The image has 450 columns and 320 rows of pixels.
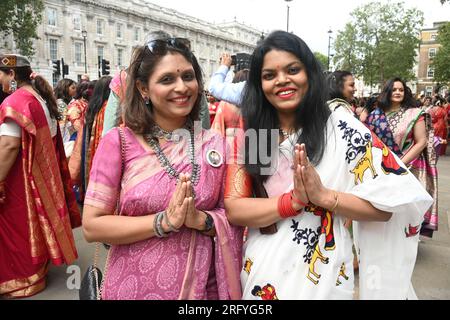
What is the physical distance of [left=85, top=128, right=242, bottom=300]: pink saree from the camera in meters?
1.36

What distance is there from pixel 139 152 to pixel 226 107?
2.03 metres

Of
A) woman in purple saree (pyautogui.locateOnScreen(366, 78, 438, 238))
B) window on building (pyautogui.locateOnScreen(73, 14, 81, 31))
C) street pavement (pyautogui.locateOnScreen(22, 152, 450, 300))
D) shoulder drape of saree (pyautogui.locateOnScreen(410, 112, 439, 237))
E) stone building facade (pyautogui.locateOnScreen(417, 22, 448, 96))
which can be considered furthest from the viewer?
stone building facade (pyautogui.locateOnScreen(417, 22, 448, 96))

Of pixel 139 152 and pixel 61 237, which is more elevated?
pixel 139 152

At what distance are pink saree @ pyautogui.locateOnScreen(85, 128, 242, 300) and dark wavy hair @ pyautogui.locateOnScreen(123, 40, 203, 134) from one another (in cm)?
5

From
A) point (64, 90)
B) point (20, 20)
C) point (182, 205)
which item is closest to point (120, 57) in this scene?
point (20, 20)

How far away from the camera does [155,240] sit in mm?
1384

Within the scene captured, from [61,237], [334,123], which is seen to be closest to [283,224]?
[334,123]

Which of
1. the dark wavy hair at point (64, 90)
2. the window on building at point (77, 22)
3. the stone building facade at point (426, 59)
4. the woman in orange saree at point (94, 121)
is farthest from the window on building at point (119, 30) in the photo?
Answer: the woman in orange saree at point (94, 121)

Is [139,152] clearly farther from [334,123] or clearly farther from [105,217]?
[334,123]

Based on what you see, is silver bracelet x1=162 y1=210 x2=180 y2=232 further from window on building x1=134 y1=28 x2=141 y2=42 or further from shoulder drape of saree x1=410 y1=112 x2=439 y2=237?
window on building x1=134 y1=28 x2=141 y2=42

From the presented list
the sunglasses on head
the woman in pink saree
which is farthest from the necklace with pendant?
the sunglasses on head

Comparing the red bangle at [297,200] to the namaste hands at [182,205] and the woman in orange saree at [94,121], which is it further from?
the woman in orange saree at [94,121]

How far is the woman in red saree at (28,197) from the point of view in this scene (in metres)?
2.86

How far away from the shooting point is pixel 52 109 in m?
3.26
